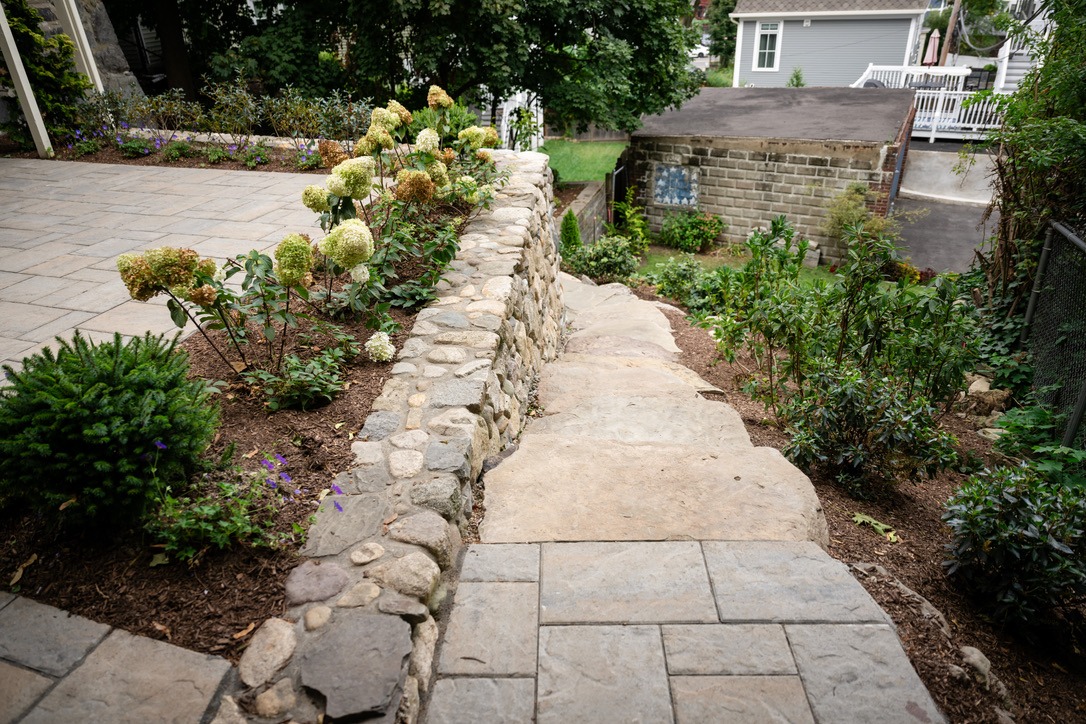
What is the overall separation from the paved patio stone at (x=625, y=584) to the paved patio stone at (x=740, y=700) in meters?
0.24

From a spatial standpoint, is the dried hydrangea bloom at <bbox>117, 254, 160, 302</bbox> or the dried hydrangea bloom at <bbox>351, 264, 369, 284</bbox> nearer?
the dried hydrangea bloom at <bbox>117, 254, 160, 302</bbox>

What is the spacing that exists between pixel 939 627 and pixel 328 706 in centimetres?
192

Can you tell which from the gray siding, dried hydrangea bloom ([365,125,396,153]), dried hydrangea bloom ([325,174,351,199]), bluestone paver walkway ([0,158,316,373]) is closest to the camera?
dried hydrangea bloom ([325,174,351,199])

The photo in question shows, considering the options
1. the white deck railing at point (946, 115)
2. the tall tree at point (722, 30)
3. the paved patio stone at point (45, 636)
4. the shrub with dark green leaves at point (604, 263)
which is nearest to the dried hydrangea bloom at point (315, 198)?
the paved patio stone at point (45, 636)

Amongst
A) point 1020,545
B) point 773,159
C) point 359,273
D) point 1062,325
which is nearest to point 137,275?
point 359,273

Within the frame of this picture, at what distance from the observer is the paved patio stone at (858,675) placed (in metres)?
1.84

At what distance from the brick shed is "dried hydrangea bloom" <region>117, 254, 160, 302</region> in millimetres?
12352

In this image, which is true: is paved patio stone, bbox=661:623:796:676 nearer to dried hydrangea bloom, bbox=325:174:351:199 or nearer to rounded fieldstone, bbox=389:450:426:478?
rounded fieldstone, bbox=389:450:426:478

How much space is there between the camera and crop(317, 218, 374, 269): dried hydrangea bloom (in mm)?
3031

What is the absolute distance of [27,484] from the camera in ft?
6.54

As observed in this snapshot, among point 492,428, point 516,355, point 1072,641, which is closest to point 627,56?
point 516,355

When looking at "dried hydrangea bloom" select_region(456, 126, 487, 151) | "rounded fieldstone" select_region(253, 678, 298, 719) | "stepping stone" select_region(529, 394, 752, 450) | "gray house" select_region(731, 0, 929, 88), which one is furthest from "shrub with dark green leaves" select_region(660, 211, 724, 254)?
"rounded fieldstone" select_region(253, 678, 298, 719)

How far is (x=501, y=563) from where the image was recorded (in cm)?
240

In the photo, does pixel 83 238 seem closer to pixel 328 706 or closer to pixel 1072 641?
pixel 328 706
